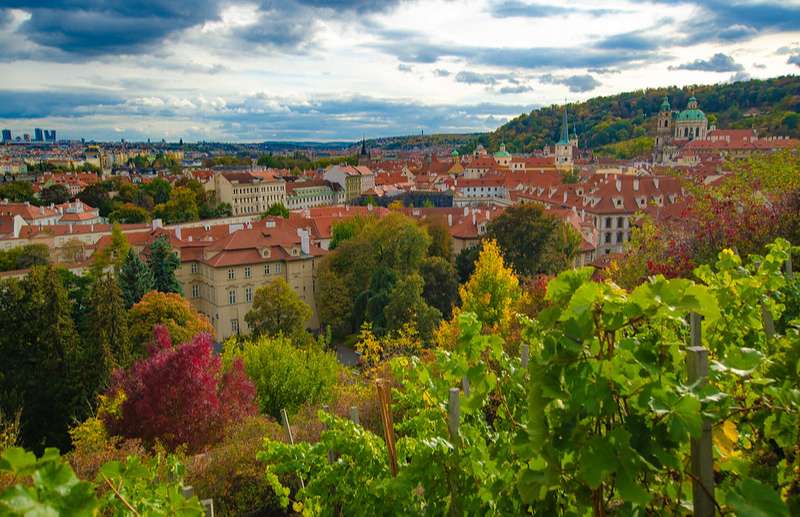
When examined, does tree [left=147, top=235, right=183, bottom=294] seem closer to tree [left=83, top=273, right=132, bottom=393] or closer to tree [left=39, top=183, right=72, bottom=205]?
tree [left=83, top=273, right=132, bottom=393]

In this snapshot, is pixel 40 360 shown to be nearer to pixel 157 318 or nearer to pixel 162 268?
pixel 157 318

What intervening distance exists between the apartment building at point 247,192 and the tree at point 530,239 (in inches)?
2393

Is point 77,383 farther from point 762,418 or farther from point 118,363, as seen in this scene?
point 762,418

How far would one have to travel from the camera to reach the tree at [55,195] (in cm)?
9125

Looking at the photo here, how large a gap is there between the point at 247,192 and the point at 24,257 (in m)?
46.2

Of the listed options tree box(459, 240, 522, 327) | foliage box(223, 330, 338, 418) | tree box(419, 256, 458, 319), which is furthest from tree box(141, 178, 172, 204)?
foliage box(223, 330, 338, 418)

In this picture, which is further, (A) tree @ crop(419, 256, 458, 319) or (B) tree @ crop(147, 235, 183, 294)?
(B) tree @ crop(147, 235, 183, 294)

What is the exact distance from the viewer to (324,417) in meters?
4.20

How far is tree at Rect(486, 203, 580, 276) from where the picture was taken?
3394 centimetres

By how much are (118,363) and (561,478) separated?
21.2 metres

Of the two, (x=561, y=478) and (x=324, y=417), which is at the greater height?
(x=561, y=478)

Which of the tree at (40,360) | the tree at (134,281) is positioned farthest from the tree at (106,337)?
the tree at (134,281)

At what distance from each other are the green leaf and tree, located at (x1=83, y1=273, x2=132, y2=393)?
20.9m

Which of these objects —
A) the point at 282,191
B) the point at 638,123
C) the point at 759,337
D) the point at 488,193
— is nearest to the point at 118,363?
the point at 759,337
